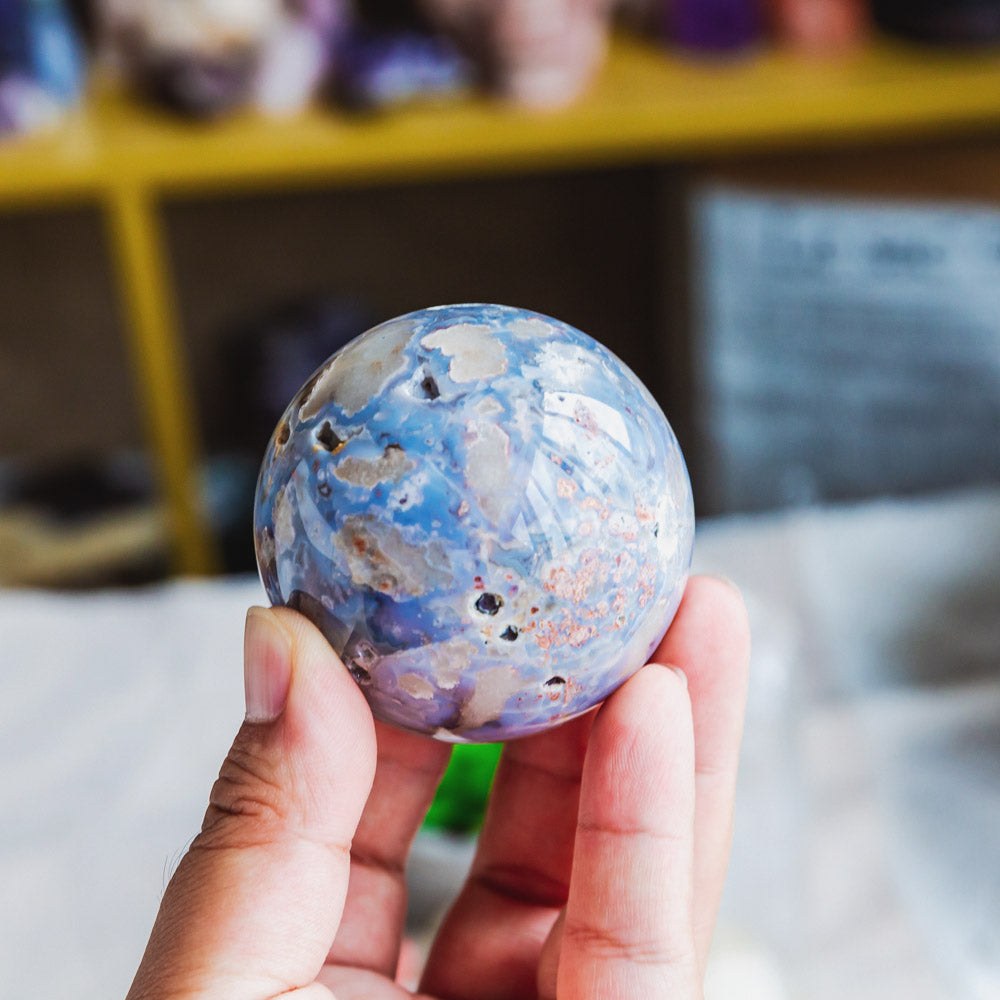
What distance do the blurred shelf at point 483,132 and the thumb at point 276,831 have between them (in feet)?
2.46

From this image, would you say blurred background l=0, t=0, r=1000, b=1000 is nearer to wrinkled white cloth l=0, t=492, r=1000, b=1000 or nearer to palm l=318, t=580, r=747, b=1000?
wrinkled white cloth l=0, t=492, r=1000, b=1000

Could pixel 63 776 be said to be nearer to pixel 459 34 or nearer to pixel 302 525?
pixel 302 525

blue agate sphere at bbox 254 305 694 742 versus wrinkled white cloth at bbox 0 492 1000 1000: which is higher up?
blue agate sphere at bbox 254 305 694 742

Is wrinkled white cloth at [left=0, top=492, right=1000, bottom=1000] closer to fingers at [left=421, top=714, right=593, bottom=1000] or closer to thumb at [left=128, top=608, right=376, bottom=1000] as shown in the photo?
fingers at [left=421, top=714, right=593, bottom=1000]

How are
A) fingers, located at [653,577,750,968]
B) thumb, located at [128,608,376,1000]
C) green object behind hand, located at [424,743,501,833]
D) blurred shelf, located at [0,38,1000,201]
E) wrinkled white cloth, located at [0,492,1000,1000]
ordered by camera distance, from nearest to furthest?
thumb, located at [128,608,376,1000], fingers, located at [653,577,750,968], wrinkled white cloth, located at [0,492,1000,1000], green object behind hand, located at [424,743,501,833], blurred shelf, located at [0,38,1000,201]

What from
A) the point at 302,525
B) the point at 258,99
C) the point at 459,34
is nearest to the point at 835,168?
the point at 459,34

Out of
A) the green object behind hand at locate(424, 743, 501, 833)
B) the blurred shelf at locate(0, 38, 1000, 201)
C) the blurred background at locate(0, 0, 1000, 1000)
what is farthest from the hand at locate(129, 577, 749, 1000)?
the blurred shelf at locate(0, 38, 1000, 201)

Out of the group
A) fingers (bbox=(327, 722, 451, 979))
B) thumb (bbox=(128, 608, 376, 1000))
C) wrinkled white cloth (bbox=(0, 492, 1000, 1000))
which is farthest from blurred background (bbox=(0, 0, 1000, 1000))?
thumb (bbox=(128, 608, 376, 1000))

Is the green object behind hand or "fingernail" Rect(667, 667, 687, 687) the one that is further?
the green object behind hand

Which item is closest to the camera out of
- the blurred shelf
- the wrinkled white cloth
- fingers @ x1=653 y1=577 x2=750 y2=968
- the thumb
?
the thumb

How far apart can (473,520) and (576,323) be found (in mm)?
1279

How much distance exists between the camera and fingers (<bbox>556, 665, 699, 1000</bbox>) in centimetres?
50

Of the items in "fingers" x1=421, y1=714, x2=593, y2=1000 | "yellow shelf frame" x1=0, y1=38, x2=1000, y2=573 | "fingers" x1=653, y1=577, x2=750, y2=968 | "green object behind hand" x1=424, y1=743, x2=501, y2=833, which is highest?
"yellow shelf frame" x1=0, y1=38, x2=1000, y2=573

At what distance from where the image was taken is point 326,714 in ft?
1.52
